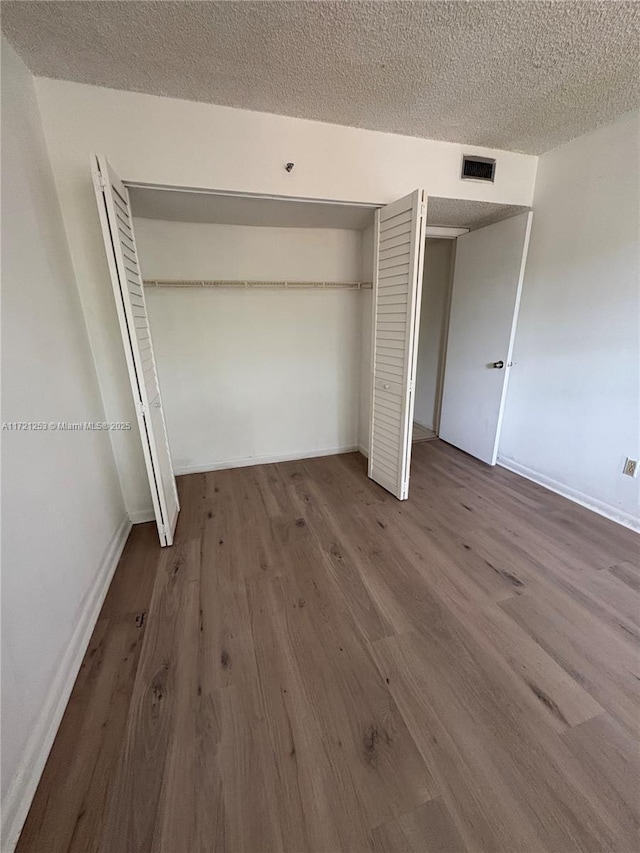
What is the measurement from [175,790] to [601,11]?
10.6 feet

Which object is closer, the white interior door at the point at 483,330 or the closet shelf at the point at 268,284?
the closet shelf at the point at 268,284

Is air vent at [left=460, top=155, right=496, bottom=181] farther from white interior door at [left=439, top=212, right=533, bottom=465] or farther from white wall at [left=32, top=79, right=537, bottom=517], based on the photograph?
white interior door at [left=439, top=212, right=533, bottom=465]

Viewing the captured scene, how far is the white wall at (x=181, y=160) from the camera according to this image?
181 centimetres

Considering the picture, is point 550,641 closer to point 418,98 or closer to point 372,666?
point 372,666

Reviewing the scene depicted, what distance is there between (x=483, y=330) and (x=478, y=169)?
1.23m

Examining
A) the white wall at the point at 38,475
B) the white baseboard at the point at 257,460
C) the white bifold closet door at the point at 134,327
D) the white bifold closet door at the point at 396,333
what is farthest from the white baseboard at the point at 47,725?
the white bifold closet door at the point at 396,333

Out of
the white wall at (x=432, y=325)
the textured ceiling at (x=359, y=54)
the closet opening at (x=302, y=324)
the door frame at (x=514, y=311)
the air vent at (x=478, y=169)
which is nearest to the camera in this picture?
the textured ceiling at (x=359, y=54)

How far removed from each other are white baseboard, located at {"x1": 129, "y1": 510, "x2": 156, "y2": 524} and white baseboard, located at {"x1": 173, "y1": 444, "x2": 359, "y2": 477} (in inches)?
25.8

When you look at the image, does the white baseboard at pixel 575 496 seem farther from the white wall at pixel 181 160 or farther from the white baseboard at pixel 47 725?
the white baseboard at pixel 47 725

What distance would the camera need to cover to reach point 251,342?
3.01 metres

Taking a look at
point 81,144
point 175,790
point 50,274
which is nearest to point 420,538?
point 175,790

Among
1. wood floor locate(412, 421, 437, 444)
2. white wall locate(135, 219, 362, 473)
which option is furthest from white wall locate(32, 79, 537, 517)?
wood floor locate(412, 421, 437, 444)

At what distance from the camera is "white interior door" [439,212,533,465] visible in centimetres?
278

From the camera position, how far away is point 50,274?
5.45 feet
